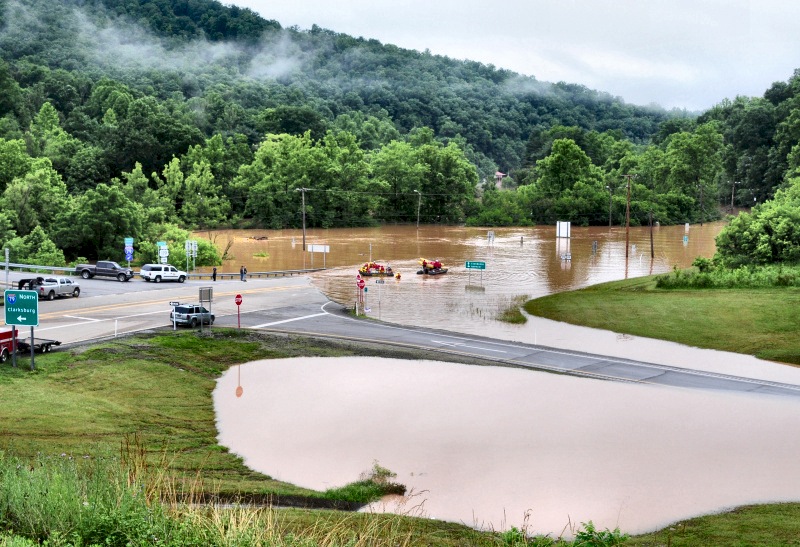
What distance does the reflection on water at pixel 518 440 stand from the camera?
24312 mm

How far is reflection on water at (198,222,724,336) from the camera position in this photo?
196 feet

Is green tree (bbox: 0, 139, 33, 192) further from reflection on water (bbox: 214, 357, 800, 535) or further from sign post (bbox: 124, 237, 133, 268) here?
reflection on water (bbox: 214, 357, 800, 535)

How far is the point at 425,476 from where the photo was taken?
25906 mm

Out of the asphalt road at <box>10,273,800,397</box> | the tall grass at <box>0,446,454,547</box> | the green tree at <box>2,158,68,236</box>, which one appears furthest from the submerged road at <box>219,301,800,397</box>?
the green tree at <box>2,158,68,236</box>

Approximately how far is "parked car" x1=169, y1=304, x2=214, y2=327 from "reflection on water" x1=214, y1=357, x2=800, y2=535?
26.4ft

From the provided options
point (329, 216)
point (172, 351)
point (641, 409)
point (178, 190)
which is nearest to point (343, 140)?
point (329, 216)

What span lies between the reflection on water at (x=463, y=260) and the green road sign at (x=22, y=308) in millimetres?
22768

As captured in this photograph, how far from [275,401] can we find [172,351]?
8.63 m

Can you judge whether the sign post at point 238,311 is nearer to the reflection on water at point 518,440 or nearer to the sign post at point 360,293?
the sign post at point 360,293

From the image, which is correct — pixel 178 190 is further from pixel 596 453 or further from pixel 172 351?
pixel 596 453

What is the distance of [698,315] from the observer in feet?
172

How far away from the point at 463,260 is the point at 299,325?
148 ft

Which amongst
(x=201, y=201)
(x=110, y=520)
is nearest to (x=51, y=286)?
(x=110, y=520)

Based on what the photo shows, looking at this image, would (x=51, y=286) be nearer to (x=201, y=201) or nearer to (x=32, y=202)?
(x=32, y=202)
